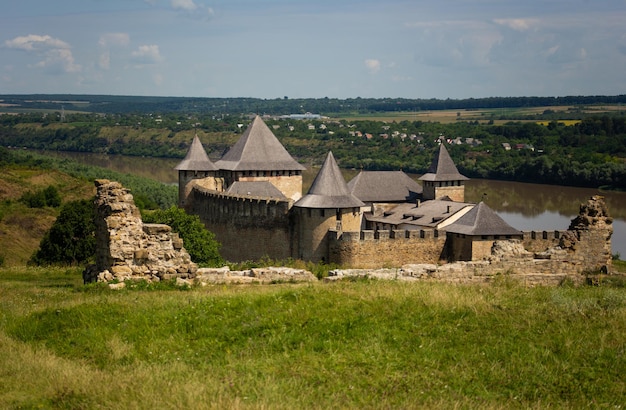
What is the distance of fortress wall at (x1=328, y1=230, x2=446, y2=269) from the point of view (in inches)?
810

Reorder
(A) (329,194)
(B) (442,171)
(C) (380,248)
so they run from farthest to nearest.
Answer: (B) (442,171), (A) (329,194), (C) (380,248)

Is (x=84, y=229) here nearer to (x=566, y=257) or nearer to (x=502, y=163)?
(x=566, y=257)

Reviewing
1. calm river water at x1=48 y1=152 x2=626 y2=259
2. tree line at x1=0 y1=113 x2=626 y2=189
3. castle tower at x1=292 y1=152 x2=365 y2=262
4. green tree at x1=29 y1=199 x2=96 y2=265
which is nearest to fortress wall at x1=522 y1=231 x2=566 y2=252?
castle tower at x1=292 y1=152 x2=365 y2=262

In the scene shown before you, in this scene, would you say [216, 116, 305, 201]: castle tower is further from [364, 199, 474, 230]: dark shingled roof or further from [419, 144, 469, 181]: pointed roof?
[419, 144, 469, 181]: pointed roof

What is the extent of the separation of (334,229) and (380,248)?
3.91 feet

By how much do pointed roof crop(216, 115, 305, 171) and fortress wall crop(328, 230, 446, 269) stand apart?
22.2 feet

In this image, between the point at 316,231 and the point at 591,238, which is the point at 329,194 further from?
the point at 591,238

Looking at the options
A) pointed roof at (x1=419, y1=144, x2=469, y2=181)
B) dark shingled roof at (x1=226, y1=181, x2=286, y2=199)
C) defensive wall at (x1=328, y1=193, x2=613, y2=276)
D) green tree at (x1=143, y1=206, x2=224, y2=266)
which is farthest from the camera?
pointed roof at (x1=419, y1=144, x2=469, y2=181)

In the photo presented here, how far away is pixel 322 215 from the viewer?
2114cm

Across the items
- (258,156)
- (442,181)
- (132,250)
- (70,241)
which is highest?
(132,250)

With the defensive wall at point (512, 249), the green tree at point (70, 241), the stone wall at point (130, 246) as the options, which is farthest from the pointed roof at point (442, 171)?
the stone wall at point (130, 246)

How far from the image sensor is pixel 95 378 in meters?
7.14

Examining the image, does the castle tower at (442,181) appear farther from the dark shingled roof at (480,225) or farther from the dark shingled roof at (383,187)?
the dark shingled roof at (480,225)

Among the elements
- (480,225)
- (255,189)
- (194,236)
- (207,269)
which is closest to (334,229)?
(194,236)
